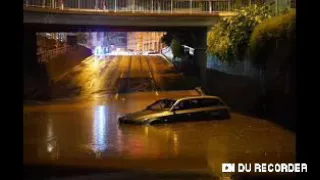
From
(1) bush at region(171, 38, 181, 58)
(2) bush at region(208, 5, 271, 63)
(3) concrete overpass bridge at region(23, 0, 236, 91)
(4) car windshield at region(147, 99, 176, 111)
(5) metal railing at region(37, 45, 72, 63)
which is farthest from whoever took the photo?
(2) bush at region(208, 5, 271, 63)

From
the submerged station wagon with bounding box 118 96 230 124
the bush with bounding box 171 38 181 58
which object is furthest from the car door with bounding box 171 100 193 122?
the bush with bounding box 171 38 181 58

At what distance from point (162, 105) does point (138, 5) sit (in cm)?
264

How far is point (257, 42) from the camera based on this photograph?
1141 cm

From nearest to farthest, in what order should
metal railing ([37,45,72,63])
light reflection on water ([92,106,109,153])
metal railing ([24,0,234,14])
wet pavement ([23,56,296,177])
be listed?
1. wet pavement ([23,56,296,177])
2. light reflection on water ([92,106,109,153])
3. metal railing ([37,45,72,63])
4. metal railing ([24,0,234,14])

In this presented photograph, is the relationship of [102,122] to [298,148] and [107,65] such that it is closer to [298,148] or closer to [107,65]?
[107,65]

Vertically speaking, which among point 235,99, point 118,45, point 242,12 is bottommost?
point 235,99

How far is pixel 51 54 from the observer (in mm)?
9375

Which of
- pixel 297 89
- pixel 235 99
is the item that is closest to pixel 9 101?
pixel 235 99

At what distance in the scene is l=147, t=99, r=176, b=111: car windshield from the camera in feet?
26.4

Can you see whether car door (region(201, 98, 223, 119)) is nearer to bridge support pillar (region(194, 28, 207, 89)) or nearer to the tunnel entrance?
bridge support pillar (region(194, 28, 207, 89))

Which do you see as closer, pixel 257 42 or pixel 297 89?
pixel 297 89

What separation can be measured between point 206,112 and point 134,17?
3631 millimetres

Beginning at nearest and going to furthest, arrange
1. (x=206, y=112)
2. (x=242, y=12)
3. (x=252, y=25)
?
1. (x=206, y=112)
2. (x=242, y=12)
3. (x=252, y=25)

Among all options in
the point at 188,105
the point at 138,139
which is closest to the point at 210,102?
the point at 188,105
